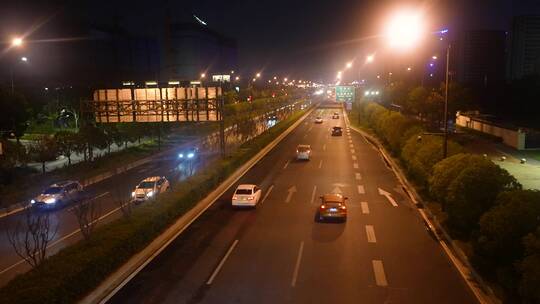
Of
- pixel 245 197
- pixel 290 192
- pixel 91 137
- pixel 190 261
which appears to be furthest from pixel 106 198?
pixel 91 137

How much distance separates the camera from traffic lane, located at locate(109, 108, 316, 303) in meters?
16.0

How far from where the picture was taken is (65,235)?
23.2 meters

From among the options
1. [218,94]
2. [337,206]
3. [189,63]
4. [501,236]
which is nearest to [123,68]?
[189,63]

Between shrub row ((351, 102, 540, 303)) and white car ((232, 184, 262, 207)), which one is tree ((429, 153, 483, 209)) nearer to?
shrub row ((351, 102, 540, 303))

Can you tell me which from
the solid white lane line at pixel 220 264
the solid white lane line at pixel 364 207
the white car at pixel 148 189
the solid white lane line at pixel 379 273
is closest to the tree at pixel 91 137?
the white car at pixel 148 189

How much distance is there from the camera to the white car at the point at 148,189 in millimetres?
29594

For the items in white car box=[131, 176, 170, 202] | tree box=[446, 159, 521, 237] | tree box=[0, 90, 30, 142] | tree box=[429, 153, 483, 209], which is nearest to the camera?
tree box=[446, 159, 521, 237]

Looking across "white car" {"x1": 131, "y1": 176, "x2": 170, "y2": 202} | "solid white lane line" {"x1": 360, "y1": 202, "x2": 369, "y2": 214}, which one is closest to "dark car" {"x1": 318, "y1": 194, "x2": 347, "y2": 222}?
"solid white lane line" {"x1": 360, "y1": 202, "x2": 369, "y2": 214}

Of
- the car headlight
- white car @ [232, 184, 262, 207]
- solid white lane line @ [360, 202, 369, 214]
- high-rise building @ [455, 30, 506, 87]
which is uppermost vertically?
high-rise building @ [455, 30, 506, 87]

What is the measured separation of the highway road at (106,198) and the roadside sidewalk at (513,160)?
23.6 meters

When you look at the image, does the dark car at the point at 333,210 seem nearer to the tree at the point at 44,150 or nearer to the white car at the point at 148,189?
the white car at the point at 148,189

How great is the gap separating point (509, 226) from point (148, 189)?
2171 centimetres

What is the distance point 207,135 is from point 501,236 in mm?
59622

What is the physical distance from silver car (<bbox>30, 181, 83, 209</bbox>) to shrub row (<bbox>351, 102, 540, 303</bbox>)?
69.1ft
